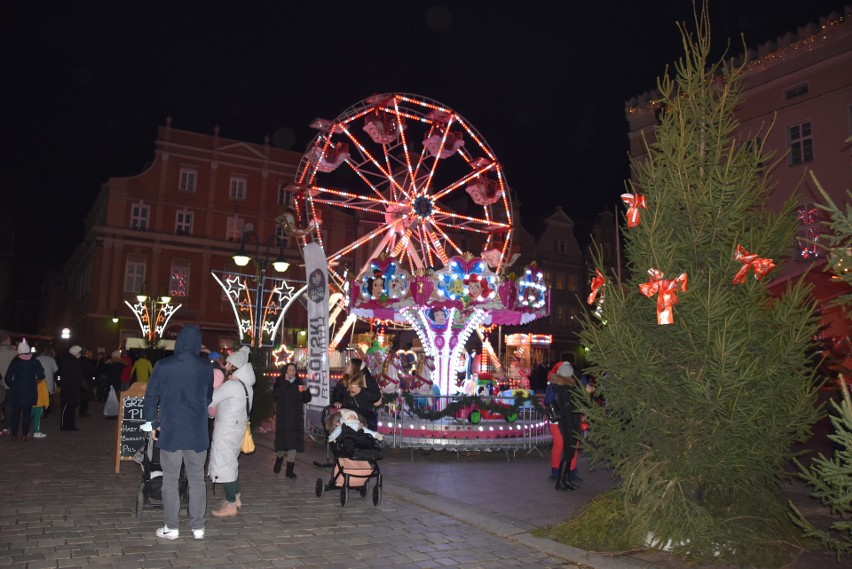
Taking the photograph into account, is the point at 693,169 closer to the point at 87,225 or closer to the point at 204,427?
the point at 204,427

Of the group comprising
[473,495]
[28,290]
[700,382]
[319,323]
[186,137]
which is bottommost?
[473,495]

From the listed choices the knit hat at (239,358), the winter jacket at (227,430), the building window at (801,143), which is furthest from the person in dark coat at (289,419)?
the building window at (801,143)

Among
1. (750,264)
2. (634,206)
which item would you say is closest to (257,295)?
(634,206)

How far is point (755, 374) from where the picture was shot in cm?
624

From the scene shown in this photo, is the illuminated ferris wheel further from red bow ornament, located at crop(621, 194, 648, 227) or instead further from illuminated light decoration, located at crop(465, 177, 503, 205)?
red bow ornament, located at crop(621, 194, 648, 227)

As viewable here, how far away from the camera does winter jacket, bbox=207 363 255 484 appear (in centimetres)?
727

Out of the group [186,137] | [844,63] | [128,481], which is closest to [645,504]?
[128,481]

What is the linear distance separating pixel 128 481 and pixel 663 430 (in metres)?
7.23

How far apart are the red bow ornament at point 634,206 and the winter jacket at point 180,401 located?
15.6ft

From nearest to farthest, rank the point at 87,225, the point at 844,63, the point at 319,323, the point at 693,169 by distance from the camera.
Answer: the point at 693,169
the point at 319,323
the point at 844,63
the point at 87,225

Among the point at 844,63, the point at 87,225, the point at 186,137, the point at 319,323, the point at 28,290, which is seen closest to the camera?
the point at 319,323

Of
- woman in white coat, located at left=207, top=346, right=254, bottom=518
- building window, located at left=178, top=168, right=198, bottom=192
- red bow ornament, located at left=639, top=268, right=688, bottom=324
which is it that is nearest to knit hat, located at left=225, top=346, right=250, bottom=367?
woman in white coat, located at left=207, top=346, right=254, bottom=518

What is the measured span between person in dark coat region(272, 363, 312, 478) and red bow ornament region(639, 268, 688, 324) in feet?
19.5

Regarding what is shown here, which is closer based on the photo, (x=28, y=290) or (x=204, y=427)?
(x=204, y=427)
